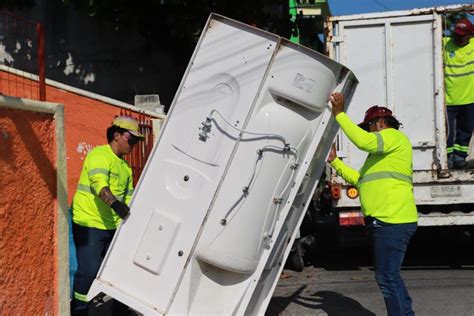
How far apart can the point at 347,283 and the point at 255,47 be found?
12.0ft

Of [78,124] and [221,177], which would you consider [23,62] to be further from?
[221,177]

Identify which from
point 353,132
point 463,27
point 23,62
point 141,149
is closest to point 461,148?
point 463,27

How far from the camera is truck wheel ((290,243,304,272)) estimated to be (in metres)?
7.65

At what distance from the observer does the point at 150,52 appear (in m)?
10.8

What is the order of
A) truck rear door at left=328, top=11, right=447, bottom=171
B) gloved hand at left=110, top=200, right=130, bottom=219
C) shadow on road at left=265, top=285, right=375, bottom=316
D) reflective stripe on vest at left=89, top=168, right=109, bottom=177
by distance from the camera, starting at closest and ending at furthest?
gloved hand at left=110, top=200, right=130, bottom=219 → reflective stripe on vest at left=89, top=168, right=109, bottom=177 → shadow on road at left=265, top=285, right=375, bottom=316 → truck rear door at left=328, top=11, right=447, bottom=171

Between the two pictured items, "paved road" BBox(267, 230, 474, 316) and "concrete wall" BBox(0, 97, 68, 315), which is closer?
"concrete wall" BBox(0, 97, 68, 315)

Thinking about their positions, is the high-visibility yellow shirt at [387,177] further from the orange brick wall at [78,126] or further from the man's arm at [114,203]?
the orange brick wall at [78,126]

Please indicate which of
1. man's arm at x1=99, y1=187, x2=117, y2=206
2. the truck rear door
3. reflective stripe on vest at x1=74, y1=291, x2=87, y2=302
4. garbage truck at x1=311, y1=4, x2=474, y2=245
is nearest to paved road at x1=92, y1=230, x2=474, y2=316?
garbage truck at x1=311, y1=4, x2=474, y2=245

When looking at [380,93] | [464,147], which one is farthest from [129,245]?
[464,147]

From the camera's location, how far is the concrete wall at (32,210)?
3.71m

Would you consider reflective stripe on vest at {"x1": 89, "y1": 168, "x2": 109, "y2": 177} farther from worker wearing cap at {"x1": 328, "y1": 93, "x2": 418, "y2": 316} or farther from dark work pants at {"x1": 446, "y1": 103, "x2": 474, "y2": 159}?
dark work pants at {"x1": 446, "y1": 103, "x2": 474, "y2": 159}

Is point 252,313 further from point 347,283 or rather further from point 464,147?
Answer: point 464,147

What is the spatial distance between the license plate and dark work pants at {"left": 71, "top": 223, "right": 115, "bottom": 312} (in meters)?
3.90

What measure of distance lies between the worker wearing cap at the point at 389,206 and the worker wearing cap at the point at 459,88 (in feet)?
9.04
